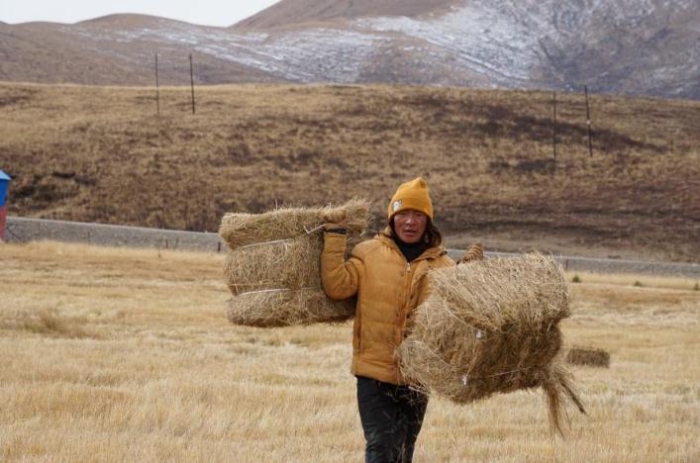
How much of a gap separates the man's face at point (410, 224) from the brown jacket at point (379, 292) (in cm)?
9

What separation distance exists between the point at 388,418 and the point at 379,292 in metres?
0.68

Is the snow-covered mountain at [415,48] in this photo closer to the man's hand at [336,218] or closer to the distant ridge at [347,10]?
the distant ridge at [347,10]

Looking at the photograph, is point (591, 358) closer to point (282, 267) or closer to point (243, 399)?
point (243, 399)

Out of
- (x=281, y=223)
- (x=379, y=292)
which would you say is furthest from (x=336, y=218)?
(x=379, y=292)

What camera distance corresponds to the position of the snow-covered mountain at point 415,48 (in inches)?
5167

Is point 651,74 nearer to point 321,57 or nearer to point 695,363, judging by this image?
point 321,57

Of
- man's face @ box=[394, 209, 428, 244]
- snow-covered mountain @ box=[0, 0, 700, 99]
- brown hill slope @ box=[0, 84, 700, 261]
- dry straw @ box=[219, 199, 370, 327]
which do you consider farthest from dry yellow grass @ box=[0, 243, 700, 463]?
snow-covered mountain @ box=[0, 0, 700, 99]

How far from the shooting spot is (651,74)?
144 meters

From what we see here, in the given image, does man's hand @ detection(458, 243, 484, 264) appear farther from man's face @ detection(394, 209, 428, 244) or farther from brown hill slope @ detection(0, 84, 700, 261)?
brown hill slope @ detection(0, 84, 700, 261)

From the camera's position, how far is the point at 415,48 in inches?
5694

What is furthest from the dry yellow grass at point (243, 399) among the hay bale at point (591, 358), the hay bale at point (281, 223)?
the hay bale at point (281, 223)

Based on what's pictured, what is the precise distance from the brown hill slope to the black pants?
136 feet

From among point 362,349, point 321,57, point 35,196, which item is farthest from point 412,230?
point 321,57

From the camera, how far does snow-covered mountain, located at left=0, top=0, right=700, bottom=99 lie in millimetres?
131250
